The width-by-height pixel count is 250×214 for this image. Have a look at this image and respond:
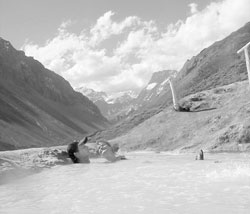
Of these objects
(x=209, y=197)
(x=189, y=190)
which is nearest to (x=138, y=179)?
(x=189, y=190)

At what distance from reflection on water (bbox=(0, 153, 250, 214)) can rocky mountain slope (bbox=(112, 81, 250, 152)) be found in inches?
426

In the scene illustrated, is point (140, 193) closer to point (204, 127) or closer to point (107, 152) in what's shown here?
point (107, 152)

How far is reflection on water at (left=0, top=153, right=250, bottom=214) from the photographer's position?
1043 centimetres

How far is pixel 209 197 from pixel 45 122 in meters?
173

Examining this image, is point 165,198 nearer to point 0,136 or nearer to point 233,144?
point 233,144

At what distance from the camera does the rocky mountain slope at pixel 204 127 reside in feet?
93.6

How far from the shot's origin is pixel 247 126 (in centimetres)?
2795

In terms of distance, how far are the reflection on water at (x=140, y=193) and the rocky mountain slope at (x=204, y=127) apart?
1083 centimetres

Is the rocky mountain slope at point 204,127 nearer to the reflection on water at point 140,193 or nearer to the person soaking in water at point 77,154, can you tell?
the person soaking in water at point 77,154

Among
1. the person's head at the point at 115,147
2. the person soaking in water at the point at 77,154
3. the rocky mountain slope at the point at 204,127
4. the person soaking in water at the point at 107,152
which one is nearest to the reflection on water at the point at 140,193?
the person soaking in water at the point at 77,154

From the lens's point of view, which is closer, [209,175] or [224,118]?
[209,175]

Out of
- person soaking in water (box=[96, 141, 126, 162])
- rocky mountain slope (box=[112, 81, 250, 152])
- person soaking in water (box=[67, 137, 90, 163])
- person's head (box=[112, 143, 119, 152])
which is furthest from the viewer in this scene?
person's head (box=[112, 143, 119, 152])

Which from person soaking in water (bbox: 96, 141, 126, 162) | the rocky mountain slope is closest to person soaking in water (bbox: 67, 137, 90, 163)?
person soaking in water (bbox: 96, 141, 126, 162)

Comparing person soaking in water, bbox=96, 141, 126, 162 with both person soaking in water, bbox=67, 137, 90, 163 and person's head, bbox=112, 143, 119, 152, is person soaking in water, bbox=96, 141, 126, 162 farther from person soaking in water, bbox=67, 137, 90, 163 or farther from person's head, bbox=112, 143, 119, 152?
person's head, bbox=112, 143, 119, 152
